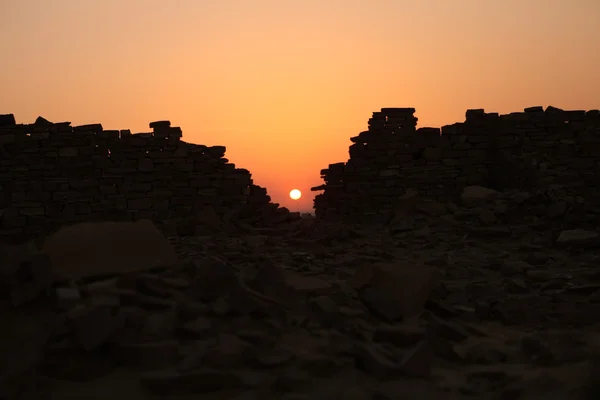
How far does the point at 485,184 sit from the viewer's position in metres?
10.5

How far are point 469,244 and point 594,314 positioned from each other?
3.11 metres

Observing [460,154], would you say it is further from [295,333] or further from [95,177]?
[295,333]

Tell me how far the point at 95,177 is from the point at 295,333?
7.28 m

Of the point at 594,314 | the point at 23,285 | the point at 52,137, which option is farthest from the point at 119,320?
the point at 52,137

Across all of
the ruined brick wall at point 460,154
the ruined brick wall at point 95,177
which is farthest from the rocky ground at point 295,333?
the ruined brick wall at point 460,154

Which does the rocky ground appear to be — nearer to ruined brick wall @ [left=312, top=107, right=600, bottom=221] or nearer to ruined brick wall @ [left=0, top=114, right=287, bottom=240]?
ruined brick wall @ [left=0, top=114, right=287, bottom=240]

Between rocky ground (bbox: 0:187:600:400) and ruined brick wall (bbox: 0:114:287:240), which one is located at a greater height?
ruined brick wall (bbox: 0:114:287:240)

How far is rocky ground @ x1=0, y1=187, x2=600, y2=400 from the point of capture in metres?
2.81

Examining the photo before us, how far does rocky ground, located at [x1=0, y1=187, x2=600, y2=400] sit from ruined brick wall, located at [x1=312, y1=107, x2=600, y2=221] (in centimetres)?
482

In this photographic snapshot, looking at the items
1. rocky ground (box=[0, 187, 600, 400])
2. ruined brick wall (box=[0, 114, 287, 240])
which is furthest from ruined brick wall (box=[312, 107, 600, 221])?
rocky ground (box=[0, 187, 600, 400])

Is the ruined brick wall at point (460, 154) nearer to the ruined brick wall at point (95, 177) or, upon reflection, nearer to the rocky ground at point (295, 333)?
the ruined brick wall at point (95, 177)

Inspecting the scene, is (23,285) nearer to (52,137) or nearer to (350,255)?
(350,255)

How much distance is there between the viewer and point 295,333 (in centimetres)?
357

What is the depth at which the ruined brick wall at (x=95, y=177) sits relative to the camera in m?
9.82
